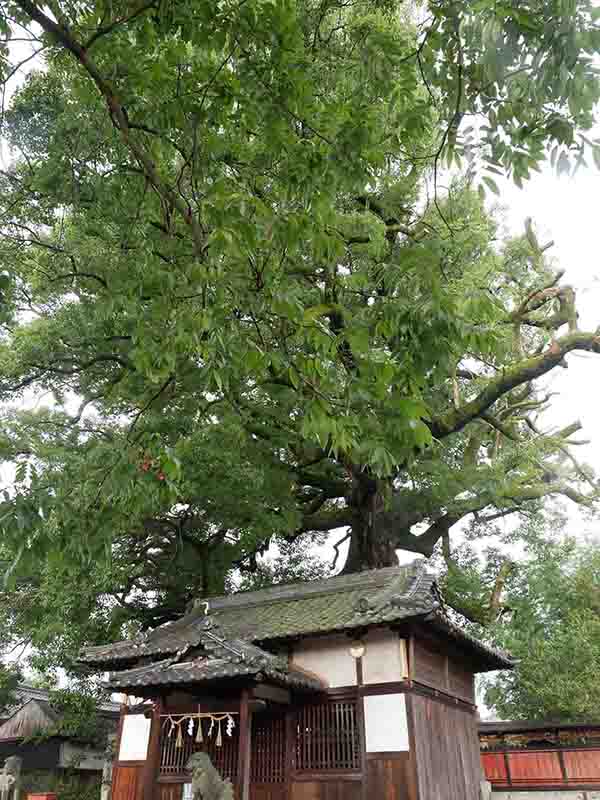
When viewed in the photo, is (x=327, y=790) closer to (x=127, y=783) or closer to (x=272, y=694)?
(x=272, y=694)

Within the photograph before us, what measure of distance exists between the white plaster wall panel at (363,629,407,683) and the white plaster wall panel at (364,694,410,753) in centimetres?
25

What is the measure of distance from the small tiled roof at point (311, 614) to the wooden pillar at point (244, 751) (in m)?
1.09

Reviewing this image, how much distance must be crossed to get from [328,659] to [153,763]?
2951 mm

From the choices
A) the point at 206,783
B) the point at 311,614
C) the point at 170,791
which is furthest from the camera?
the point at 311,614

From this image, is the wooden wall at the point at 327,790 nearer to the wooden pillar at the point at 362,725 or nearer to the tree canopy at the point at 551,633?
the wooden pillar at the point at 362,725

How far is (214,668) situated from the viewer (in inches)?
335

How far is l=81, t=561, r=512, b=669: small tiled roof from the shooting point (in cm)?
907

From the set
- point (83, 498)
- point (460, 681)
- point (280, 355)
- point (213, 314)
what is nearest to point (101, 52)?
point (213, 314)

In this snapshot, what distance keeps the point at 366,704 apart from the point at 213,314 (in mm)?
7335

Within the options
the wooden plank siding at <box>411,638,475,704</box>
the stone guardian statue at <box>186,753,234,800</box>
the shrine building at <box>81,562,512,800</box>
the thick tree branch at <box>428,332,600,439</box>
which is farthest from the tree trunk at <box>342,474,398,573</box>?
the stone guardian statue at <box>186,753,234,800</box>

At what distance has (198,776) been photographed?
807 cm

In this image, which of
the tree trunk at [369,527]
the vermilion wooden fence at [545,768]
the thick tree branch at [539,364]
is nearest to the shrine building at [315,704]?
the tree trunk at [369,527]

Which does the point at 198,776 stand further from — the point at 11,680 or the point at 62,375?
the point at 11,680

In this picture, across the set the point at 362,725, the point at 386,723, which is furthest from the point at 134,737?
the point at 386,723
